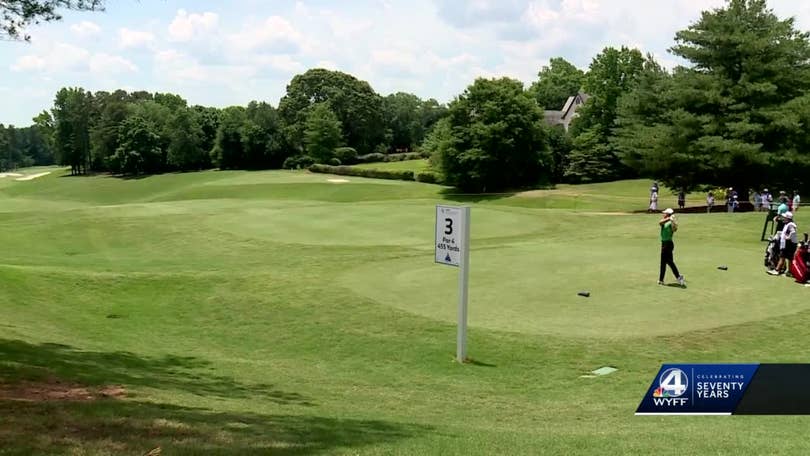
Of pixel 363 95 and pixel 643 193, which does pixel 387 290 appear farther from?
pixel 363 95

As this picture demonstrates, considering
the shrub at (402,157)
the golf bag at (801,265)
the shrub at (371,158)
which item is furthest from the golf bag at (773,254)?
the shrub at (402,157)

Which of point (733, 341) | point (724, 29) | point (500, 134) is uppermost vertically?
point (724, 29)

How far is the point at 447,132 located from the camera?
71.9 metres

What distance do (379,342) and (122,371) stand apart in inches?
195

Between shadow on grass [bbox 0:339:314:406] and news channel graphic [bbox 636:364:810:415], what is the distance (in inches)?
194

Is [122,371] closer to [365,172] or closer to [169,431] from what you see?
[169,431]

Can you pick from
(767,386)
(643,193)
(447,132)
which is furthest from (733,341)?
(447,132)

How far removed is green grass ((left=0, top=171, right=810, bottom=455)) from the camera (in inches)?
289

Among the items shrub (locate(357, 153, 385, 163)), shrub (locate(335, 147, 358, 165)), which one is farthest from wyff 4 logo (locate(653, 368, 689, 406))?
shrub (locate(357, 153, 385, 163))

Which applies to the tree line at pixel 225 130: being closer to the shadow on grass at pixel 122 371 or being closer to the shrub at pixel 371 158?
the shrub at pixel 371 158

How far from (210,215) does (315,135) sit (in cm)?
6558

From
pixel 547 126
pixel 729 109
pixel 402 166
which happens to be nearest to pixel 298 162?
pixel 402 166

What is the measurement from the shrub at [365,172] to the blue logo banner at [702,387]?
71.8 metres

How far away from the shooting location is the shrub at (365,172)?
268 feet
